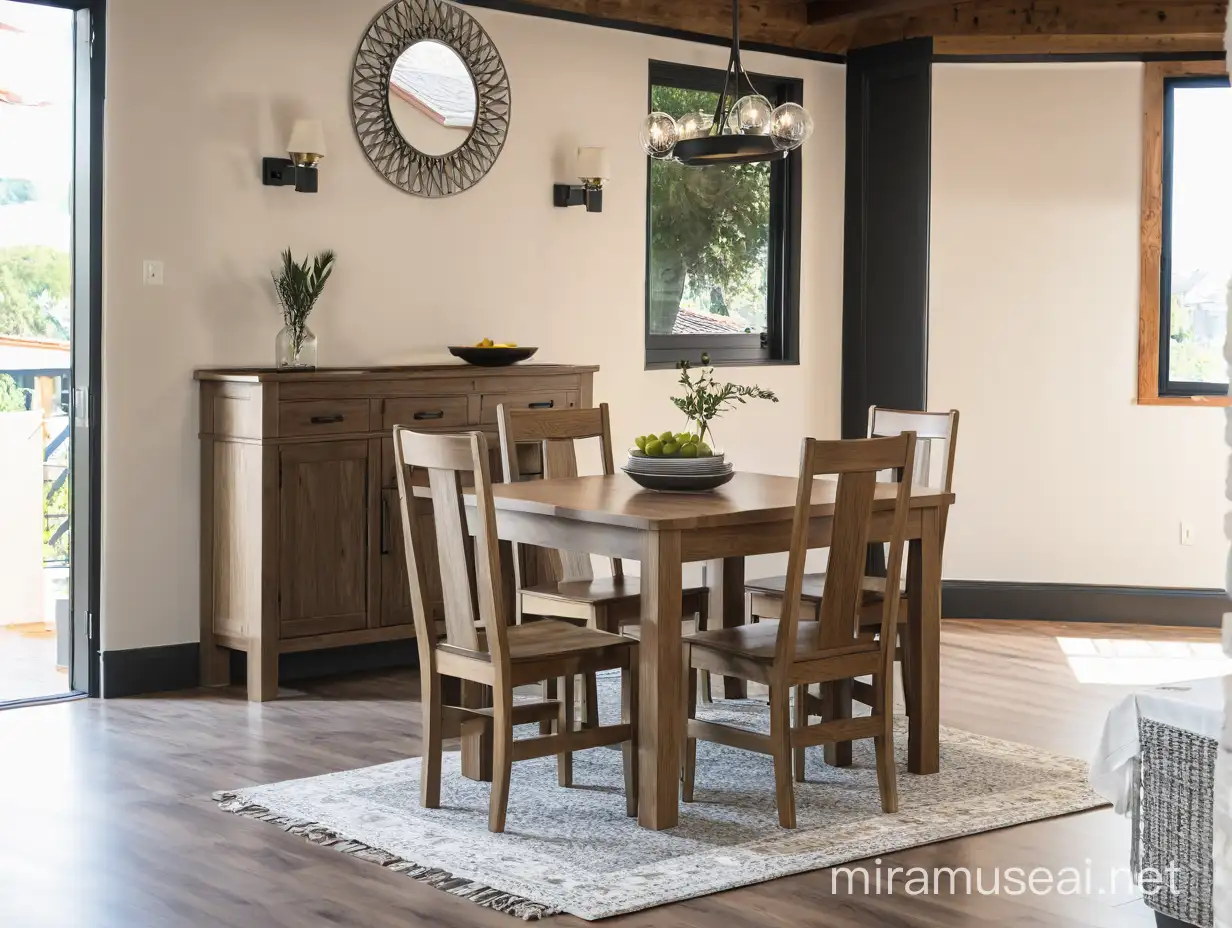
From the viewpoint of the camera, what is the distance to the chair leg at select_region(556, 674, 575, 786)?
402 centimetres

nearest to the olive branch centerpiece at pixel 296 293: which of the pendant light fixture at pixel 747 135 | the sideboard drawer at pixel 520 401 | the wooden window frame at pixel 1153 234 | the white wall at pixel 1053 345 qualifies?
the sideboard drawer at pixel 520 401

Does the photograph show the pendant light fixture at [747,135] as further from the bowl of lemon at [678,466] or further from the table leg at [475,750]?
the table leg at [475,750]

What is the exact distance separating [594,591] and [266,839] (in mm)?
1237

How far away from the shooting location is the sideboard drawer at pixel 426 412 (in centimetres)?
538

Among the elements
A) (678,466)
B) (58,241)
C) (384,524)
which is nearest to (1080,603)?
(384,524)

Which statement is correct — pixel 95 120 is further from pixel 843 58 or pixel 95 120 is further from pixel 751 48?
pixel 843 58

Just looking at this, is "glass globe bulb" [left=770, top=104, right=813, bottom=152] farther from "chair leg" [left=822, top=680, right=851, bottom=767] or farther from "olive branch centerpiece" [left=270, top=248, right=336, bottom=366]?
"olive branch centerpiece" [left=270, top=248, right=336, bottom=366]

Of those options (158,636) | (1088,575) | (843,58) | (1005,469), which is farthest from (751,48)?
(158,636)

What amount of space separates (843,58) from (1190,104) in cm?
155

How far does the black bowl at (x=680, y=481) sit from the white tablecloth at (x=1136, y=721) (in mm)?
1363

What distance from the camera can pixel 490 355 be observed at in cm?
576

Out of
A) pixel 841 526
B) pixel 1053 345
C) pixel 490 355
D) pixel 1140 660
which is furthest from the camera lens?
pixel 1053 345

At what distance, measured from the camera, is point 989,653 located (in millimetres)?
6086

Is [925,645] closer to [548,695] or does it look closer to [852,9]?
[548,695]
